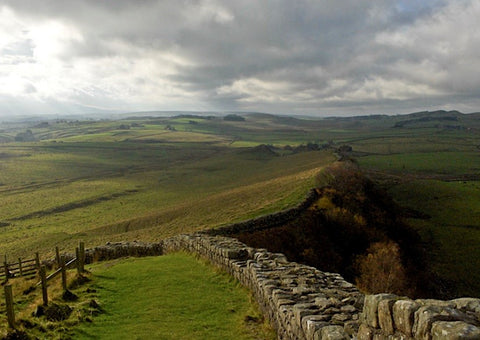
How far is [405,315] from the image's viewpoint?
599 cm

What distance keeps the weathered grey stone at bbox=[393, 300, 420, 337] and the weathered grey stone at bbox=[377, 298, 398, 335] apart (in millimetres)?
105

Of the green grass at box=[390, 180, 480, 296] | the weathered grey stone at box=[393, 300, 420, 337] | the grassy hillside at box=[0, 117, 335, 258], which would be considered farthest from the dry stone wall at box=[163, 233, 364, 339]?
the green grass at box=[390, 180, 480, 296]

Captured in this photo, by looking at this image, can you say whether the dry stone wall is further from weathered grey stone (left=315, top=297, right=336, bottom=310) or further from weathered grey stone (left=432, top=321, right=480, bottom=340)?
weathered grey stone (left=432, top=321, right=480, bottom=340)

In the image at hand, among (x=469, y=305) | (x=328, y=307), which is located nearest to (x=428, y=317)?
(x=469, y=305)

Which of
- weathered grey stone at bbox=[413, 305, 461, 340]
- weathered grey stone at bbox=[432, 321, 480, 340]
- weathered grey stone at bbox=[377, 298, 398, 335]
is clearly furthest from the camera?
weathered grey stone at bbox=[377, 298, 398, 335]

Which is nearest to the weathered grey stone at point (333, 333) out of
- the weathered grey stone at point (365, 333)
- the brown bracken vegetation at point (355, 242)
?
the weathered grey stone at point (365, 333)

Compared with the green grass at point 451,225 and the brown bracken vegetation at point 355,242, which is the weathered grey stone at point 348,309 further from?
the green grass at point 451,225

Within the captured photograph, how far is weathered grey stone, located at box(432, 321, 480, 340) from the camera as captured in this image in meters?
5.04

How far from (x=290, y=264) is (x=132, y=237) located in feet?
95.7

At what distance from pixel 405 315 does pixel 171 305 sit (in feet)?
34.0

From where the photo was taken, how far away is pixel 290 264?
15.6 metres

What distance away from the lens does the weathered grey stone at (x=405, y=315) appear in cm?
591

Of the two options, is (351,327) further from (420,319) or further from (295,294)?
(295,294)

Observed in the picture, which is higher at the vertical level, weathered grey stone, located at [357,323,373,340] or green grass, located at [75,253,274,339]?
weathered grey stone, located at [357,323,373,340]
